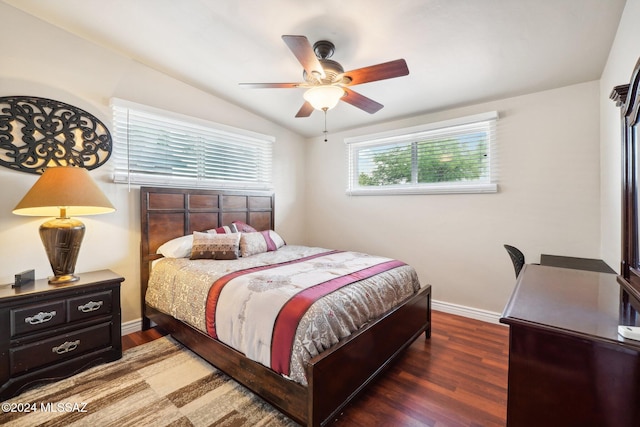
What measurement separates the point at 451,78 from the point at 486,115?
0.64m

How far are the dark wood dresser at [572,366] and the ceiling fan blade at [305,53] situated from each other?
170cm

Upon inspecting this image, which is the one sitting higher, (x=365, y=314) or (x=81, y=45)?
(x=81, y=45)

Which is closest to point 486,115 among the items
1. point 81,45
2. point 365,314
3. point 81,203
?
point 365,314

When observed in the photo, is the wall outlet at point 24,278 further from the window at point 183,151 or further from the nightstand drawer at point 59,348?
the window at point 183,151

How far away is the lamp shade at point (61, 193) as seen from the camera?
6.59 ft

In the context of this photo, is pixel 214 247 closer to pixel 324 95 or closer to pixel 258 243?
pixel 258 243

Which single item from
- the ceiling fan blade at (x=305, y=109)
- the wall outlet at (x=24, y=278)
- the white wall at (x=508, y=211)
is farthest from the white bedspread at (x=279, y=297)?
the ceiling fan blade at (x=305, y=109)

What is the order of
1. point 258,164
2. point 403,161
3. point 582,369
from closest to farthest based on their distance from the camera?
point 582,369 → point 403,161 → point 258,164

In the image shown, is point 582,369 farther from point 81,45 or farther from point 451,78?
point 81,45

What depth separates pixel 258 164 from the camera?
4105 millimetres

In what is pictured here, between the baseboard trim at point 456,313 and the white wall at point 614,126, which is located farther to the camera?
the baseboard trim at point 456,313

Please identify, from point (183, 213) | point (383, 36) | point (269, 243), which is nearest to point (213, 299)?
point (269, 243)

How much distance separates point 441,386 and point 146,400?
6.62 feet

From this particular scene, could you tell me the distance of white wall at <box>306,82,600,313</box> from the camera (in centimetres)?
259
